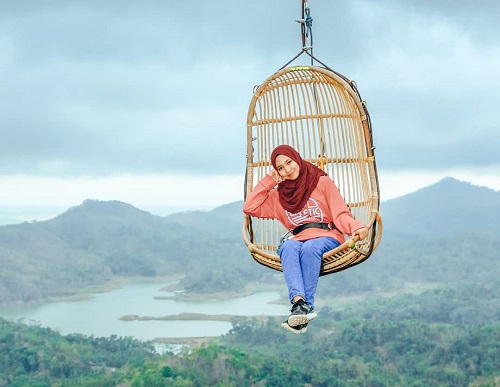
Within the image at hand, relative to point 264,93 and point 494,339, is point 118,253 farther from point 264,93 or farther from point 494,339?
point 264,93

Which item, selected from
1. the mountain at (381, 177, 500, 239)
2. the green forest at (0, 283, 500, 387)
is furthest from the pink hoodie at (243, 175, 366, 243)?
the mountain at (381, 177, 500, 239)

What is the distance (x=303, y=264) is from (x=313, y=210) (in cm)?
28

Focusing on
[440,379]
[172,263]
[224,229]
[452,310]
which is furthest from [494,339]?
[224,229]

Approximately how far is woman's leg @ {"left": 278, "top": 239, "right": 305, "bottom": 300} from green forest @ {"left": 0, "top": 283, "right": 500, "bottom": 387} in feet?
83.8

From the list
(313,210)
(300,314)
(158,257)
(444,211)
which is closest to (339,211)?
(313,210)

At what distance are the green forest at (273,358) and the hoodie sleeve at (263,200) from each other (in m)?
25.4

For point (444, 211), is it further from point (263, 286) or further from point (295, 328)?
point (295, 328)

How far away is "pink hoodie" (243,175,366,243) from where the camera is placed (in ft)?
10.7

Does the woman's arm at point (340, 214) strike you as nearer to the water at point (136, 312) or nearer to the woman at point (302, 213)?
the woman at point (302, 213)

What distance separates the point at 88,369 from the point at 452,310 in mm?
28838

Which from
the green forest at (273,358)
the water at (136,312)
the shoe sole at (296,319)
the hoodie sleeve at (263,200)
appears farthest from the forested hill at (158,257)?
the shoe sole at (296,319)

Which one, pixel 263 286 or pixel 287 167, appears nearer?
pixel 287 167

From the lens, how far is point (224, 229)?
349 feet

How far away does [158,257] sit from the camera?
262 feet
